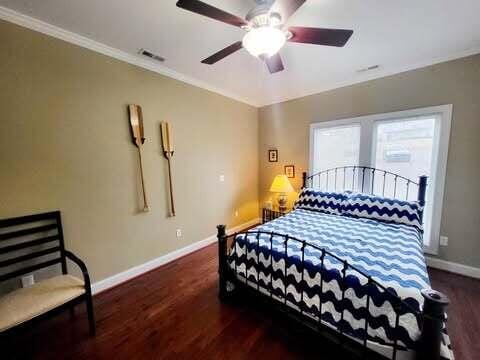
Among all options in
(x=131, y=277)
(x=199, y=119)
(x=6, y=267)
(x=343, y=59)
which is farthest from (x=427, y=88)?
(x=6, y=267)

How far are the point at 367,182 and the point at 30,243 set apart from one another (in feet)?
12.9

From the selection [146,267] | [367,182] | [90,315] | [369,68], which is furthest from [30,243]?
[369,68]

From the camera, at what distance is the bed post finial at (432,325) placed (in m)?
0.96

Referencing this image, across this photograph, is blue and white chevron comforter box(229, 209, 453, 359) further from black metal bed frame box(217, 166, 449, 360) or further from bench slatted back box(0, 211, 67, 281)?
bench slatted back box(0, 211, 67, 281)

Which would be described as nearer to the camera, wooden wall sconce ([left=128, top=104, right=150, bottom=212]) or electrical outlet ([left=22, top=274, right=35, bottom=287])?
electrical outlet ([left=22, top=274, right=35, bottom=287])

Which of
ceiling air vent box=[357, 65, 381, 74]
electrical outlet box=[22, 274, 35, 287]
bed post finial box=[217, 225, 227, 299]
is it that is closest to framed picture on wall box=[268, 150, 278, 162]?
ceiling air vent box=[357, 65, 381, 74]

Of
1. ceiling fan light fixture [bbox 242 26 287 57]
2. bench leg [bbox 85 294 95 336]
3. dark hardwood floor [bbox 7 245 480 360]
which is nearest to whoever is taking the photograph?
ceiling fan light fixture [bbox 242 26 287 57]

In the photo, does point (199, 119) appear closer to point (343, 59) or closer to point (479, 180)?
point (343, 59)

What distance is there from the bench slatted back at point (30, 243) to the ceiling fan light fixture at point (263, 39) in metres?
2.20

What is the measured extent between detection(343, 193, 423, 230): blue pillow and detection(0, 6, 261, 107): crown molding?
278 centimetres

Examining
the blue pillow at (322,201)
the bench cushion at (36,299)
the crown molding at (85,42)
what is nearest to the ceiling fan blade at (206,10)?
the crown molding at (85,42)

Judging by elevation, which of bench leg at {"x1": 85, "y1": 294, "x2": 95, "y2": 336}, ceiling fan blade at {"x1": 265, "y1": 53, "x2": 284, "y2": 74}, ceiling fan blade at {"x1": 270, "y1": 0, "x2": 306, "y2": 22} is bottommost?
bench leg at {"x1": 85, "y1": 294, "x2": 95, "y2": 336}

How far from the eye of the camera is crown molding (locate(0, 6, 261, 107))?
65.7 inches

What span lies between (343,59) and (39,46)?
3.10 metres
